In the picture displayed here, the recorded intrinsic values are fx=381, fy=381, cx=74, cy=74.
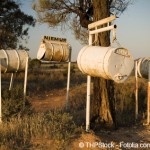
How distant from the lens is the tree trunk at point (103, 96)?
9484mm

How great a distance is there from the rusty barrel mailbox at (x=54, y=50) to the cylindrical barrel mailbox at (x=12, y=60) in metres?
1.86

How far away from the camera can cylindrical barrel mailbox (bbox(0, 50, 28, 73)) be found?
9.82 m

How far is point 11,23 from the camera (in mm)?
25719

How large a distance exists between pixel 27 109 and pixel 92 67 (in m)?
2.76

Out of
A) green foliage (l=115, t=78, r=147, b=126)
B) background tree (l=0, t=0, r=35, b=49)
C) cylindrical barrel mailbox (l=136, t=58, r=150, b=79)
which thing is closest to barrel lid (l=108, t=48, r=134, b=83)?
green foliage (l=115, t=78, r=147, b=126)

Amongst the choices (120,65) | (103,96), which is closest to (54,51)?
(103,96)

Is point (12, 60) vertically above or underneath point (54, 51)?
underneath

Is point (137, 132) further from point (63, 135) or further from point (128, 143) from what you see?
point (63, 135)

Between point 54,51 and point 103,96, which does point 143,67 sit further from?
point 54,51

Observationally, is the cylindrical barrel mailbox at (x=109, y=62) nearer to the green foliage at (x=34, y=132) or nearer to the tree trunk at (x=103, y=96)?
the green foliage at (x=34, y=132)

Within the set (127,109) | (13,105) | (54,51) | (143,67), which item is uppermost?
(54,51)

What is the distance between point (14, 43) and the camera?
2553 cm

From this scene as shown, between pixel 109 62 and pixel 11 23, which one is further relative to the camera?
pixel 11 23

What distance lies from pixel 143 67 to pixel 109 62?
13.2ft
